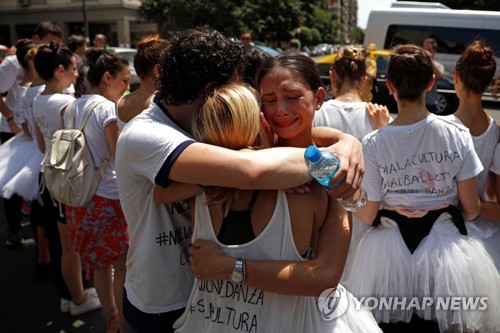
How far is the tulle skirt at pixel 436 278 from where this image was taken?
7.79 feet

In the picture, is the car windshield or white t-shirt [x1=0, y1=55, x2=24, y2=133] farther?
the car windshield

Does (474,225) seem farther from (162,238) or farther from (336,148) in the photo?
(162,238)

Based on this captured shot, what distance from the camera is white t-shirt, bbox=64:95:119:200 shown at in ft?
9.59

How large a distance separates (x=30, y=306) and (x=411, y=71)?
3.45 meters

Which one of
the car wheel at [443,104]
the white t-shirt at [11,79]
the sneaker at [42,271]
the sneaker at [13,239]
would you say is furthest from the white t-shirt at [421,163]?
the car wheel at [443,104]

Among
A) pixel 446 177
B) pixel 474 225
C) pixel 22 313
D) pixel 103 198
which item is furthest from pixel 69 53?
pixel 474 225

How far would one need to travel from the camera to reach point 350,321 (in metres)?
1.64

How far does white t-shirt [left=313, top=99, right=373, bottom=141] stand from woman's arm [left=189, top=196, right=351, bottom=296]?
1674 millimetres

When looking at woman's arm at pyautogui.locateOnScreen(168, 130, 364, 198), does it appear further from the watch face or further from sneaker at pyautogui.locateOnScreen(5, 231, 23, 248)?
sneaker at pyautogui.locateOnScreen(5, 231, 23, 248)

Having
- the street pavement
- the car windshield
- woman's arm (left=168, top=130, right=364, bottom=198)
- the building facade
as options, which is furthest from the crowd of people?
the building facade

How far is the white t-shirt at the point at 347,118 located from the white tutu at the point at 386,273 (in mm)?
757

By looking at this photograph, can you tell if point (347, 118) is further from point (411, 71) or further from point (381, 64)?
point (381, 64)

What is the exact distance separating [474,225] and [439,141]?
598 mm

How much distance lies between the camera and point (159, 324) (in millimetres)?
1748
